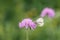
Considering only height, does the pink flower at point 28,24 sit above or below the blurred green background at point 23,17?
below

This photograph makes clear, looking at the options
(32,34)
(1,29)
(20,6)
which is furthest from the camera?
(20,6)

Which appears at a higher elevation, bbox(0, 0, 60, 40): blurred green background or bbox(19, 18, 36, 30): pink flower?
bbox(0, 0, 60, 40): blurred green background

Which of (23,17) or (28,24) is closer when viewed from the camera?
(28,24)

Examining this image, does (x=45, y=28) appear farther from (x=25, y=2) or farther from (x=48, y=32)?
(x=25, y=2)

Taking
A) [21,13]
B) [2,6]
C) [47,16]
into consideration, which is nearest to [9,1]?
[2,6]

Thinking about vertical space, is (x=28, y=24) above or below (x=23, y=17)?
below

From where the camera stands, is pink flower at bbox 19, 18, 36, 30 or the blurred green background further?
the blurred green background

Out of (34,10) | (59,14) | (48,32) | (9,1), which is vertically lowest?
(48,32)

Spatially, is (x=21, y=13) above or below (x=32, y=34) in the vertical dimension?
above
